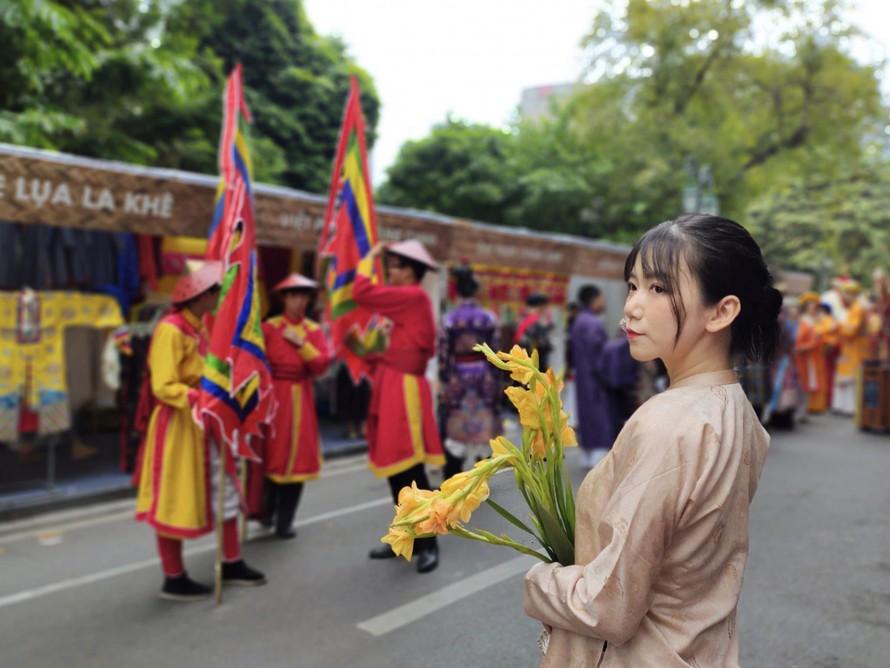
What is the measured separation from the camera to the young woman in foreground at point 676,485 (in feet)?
4.00

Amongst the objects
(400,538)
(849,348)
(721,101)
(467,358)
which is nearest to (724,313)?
(400,538)

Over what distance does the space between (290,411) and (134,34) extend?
25.2ft

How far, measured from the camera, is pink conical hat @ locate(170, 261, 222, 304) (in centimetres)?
403

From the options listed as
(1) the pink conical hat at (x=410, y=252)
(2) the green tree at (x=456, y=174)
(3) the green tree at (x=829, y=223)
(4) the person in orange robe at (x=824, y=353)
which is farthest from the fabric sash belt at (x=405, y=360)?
(3) the green tree at (x=829, y=223)

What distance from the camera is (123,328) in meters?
7.02

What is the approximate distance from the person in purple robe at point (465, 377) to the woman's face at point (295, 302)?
1.14 meters

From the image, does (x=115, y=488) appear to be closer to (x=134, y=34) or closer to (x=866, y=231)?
(x=134, y=34)

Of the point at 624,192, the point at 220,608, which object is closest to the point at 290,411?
the point at 220,608

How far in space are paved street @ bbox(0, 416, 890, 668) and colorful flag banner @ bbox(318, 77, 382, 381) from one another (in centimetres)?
141

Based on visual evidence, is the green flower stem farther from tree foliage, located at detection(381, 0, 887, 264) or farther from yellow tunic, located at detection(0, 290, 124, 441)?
tree foliage, located at detection(381, 0, 887, 264)

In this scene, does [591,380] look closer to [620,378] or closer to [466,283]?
[620,378]

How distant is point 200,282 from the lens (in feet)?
13.3

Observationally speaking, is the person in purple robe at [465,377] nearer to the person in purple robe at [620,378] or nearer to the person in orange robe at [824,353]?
the person in purple robe at [620,378]

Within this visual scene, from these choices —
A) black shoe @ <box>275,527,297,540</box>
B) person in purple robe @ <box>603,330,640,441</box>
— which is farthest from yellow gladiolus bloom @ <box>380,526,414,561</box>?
person in purple robe @ <box>603,330,640,441</box>
